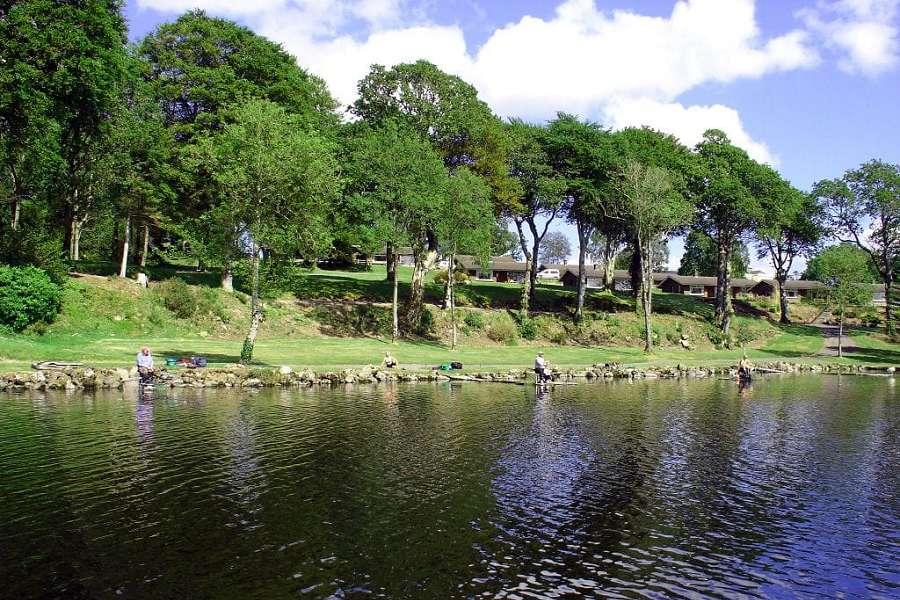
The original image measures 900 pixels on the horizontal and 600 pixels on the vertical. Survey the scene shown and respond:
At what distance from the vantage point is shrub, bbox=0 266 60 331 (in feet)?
160

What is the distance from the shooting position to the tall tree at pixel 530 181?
79.9m

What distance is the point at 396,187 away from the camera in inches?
2589

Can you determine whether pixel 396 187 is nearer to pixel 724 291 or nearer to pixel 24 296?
pixel 24 296

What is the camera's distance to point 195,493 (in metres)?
21.6

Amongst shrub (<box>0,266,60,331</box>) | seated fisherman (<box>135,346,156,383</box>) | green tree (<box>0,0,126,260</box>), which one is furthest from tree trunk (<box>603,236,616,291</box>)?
shrub (<box>0,266,60,331</box>)

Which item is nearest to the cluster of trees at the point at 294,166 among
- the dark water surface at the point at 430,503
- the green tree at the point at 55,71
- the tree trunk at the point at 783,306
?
the green tree at the point at 55,71

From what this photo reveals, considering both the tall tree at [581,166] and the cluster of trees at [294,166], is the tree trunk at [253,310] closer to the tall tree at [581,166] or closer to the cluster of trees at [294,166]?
the cluster of trees at [294,166]

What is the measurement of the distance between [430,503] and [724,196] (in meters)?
80.1

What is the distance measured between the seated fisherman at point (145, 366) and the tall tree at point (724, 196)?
7257 cm

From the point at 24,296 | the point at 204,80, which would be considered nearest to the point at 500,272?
the point at 204,80

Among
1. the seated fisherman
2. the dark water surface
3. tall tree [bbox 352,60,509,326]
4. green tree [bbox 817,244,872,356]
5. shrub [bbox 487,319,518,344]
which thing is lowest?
the dark water surface

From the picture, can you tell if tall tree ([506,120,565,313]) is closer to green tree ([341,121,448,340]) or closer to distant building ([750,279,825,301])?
green tree ([341,121,448,340])

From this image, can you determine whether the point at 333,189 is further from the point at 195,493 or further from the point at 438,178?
the point at 195,493

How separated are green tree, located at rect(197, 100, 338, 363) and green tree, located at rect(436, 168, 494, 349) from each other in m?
18.5
